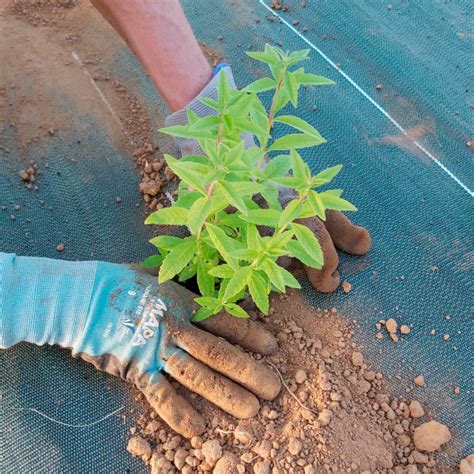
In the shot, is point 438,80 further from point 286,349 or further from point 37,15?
point 37,15

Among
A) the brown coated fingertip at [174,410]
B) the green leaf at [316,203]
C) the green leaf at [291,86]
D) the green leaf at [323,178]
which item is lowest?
the brown coated fingertip at [174,410]

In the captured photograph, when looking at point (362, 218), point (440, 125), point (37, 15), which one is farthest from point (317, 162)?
point (37, 15)

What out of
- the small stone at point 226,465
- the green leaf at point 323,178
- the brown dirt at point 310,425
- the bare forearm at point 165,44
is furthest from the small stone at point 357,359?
the bare forearm at point 165,44

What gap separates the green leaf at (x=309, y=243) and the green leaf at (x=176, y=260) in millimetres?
315

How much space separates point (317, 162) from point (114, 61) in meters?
1.02

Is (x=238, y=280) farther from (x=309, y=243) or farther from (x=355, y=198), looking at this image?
(x=355, y=198)

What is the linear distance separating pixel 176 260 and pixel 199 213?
0.76 feet

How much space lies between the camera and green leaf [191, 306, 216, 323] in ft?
4.77

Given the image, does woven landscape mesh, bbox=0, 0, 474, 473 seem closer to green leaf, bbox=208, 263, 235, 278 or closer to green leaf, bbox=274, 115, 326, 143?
green leaf, bbox=208, 263, 235, 278

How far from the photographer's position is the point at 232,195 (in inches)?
42.4

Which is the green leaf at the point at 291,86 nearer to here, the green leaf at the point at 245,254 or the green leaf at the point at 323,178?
the green leaf at the point at 323,178

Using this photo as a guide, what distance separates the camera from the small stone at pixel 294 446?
1.38 metres

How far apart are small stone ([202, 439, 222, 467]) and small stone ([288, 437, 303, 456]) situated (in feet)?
0.63

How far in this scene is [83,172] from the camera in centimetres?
196
